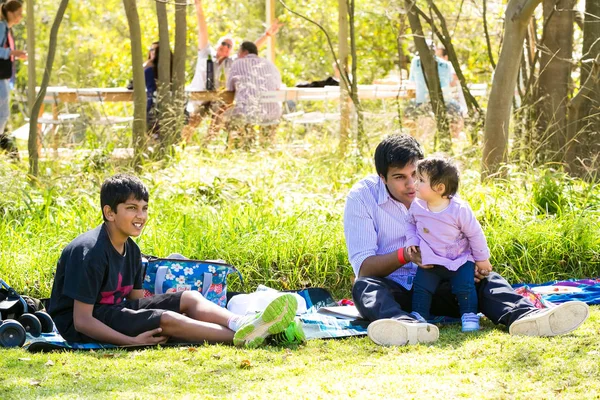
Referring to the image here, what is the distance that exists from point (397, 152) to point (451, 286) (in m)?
0.73

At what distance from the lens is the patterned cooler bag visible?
500 centimetres

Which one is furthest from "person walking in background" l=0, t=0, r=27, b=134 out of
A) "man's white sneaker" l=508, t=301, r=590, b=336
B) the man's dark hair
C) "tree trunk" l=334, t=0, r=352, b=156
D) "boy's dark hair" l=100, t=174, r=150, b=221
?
"man's white sneaker" l=508, t=301, r=590, b=336

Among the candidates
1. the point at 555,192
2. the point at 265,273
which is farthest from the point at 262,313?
the point at 555,192

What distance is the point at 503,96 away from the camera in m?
7.15

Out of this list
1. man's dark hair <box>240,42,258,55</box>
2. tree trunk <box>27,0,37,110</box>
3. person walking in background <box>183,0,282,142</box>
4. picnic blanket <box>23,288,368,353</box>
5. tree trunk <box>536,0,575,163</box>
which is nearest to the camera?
picnic blanket <box>23,288,368,353</box>

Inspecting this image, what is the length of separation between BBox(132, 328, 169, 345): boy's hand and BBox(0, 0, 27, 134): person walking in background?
5745 millimetres

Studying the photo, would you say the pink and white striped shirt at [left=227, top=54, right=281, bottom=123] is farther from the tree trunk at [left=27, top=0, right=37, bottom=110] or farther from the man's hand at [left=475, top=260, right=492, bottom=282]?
the man's hand at [left=475, top=260, right=492, bottom=282]

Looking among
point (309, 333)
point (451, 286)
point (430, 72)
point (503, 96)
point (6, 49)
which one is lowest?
point (309, 333)

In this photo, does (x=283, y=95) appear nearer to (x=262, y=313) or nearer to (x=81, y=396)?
(x=262, y=313)

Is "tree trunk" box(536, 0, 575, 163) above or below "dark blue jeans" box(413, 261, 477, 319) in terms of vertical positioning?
above

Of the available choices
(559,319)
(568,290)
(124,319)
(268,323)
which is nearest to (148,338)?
(124,319)

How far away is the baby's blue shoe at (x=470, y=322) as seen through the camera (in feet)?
14.8

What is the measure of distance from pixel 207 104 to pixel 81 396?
798 cm

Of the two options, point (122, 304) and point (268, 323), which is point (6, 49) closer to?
point (122, 304)
